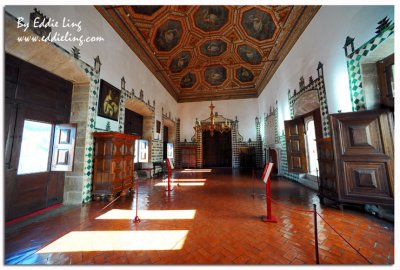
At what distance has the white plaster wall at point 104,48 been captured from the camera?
3.42m

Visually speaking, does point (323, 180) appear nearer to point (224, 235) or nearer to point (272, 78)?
point (224, 235)

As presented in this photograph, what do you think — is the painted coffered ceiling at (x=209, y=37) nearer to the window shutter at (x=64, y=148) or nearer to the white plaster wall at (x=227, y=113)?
the white plaster wall at (x=227, y=113)

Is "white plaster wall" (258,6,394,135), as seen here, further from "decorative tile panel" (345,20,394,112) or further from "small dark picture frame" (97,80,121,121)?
"small dark picture frame" (97,80,121,121)

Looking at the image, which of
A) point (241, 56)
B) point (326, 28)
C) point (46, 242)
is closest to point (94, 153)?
point (46, 242)

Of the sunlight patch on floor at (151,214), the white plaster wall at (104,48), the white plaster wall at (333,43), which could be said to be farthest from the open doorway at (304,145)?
the white plaster wall at (104,48)

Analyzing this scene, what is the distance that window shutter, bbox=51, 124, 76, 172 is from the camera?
3419mm

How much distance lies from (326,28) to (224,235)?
5775 millimetres

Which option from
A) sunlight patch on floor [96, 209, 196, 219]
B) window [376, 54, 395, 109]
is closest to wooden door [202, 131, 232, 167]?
sunlight patch on floor [96, 209, 196, 219]

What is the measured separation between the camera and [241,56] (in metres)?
9.32

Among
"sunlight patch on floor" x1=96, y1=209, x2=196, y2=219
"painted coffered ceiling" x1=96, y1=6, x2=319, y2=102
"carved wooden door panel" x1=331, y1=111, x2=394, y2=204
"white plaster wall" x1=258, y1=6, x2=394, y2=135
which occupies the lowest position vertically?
"sunlight patch on floor" x1=96, y1=209, x2=196, y2=219

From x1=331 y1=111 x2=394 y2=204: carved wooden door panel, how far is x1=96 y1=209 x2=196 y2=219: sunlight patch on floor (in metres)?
2.96

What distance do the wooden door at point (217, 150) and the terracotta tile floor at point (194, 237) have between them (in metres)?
9.43

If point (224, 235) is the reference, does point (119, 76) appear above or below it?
above

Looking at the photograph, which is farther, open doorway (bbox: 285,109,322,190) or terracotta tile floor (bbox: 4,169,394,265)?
open doorway (bbox: 285,109,322,190)
